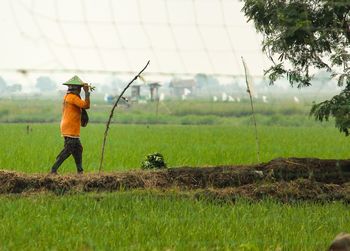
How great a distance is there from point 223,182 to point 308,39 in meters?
2.19

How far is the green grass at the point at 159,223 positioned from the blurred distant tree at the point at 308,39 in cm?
209

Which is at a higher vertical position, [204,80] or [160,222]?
[204,80]

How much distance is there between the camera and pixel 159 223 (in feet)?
20.9

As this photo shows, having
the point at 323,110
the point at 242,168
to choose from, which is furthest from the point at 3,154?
the point at 323,110

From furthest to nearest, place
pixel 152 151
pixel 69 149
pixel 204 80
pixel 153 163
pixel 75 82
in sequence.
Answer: pixel 204 80 < pixel 152 151 < pixel 153 163 < pixel 69 149 < pixel 75 82

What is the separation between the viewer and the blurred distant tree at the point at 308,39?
29.9 ft

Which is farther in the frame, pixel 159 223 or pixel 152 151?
pixel 152 151

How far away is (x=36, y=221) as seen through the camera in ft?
20.7

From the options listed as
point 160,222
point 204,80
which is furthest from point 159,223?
point 204,80

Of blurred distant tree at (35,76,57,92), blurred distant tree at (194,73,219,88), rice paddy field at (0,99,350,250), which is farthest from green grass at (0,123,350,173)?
blurred distant tree at (35,76,57,92)

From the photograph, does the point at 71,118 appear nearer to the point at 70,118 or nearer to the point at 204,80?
the point at 70,118

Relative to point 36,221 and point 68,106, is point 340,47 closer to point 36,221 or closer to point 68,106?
point 68,106

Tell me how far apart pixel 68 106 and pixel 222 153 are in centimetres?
554

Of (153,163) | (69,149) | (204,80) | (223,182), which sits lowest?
(223,182)
